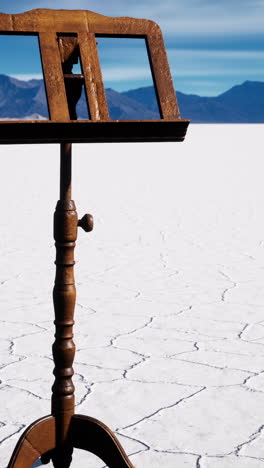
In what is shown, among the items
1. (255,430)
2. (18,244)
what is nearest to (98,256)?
(18,244)

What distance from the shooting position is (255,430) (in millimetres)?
2152

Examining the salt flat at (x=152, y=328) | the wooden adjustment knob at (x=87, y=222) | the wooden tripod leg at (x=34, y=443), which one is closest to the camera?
the wooden tripod leg at (x=34, y=443)

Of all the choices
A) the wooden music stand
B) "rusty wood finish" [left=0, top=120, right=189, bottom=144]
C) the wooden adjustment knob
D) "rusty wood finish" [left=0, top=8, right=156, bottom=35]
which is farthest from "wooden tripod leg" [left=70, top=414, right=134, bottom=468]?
"rusty wood finish" [left=0, top=8, right=156, bottom=35]

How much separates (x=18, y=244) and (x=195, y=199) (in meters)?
3.67

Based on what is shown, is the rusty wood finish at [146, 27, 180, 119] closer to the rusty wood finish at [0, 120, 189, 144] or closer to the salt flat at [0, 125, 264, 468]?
the rusty wood finish at [0, 120, 189, 144]

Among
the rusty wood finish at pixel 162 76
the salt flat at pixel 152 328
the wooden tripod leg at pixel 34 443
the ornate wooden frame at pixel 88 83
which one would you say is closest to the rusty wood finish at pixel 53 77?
the ornate wooden frame at pixel 88 83

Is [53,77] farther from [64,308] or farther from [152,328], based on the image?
[152,328]

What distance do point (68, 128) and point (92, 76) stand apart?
0.14 metres

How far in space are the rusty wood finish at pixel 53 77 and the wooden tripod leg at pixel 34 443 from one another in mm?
751

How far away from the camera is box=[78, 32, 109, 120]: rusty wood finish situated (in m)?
1.66

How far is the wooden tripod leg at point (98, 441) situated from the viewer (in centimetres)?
186

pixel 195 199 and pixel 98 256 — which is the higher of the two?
pixel 195 199

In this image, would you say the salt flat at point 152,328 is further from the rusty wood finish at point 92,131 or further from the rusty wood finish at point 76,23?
the rusty wood finish at point 76,23

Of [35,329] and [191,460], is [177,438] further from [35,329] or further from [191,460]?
[35,329]
